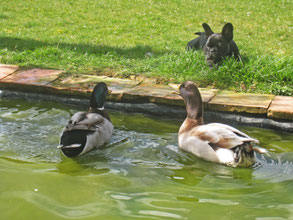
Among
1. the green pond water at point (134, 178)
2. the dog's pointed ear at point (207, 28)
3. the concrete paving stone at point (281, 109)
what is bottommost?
the green pond water at point (134, 178)

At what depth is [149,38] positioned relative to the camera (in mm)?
8539

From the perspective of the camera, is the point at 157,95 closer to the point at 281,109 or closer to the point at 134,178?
the point at 281,109

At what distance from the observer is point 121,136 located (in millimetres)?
4680

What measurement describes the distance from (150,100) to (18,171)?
1.92m

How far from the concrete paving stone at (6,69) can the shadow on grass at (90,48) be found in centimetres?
95

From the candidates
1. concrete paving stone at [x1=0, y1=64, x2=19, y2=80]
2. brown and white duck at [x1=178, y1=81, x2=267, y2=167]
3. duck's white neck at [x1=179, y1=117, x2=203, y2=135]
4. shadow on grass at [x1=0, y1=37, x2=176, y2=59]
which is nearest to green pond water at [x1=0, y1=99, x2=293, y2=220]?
brown and white duck at [x1=178, y1=81, x2=267, y2=167]

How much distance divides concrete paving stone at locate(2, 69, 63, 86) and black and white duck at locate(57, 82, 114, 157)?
3.45 ft

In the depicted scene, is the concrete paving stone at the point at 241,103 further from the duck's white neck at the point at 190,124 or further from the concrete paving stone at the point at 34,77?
the concrete paving stone at the point at 34,77

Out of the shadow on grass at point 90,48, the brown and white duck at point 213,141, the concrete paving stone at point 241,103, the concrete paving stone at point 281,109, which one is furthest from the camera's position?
the shadow on grass at point 90,48

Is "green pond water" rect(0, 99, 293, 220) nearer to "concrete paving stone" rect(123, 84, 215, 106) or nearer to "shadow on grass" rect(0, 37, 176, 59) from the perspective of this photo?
"concrete paving stone" rect(123, 84, 215, 106)

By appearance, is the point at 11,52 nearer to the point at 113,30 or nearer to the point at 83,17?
the point at 113,30

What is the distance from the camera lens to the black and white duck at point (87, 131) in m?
3.97

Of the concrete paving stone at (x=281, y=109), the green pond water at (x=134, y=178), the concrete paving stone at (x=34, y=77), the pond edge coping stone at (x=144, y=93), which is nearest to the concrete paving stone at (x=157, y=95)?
the pond edge coping stone at (x=144, y=93)

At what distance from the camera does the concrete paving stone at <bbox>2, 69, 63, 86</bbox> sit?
18.4 feet
